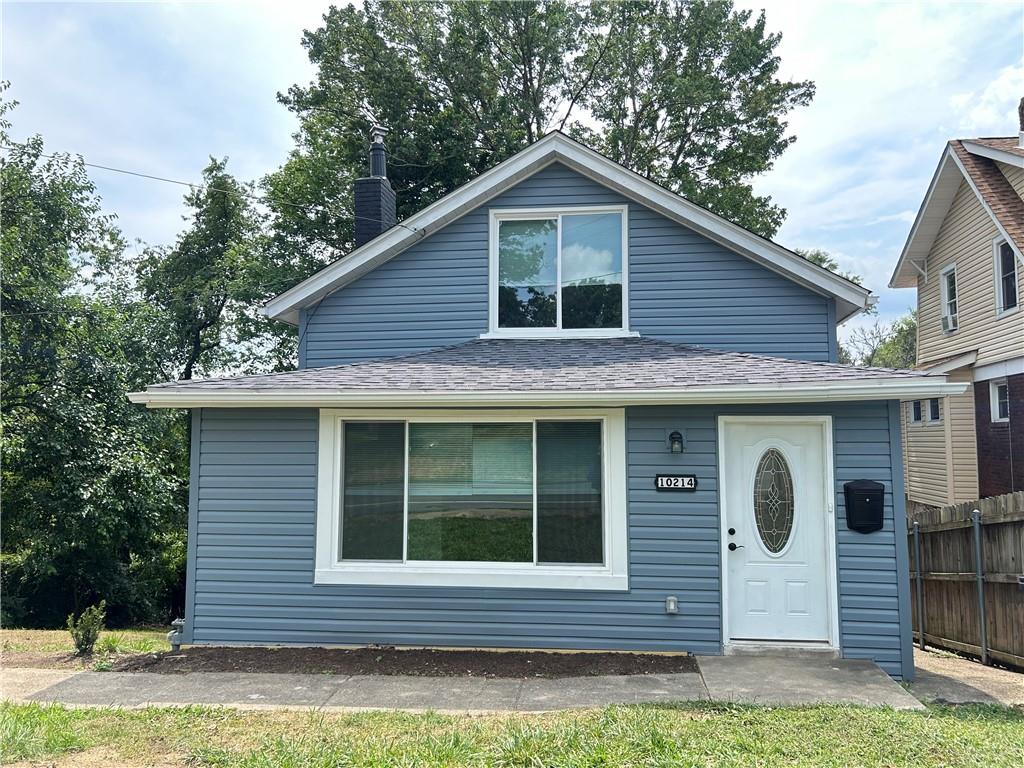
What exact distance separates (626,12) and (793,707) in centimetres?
2170

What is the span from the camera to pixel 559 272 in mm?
8961

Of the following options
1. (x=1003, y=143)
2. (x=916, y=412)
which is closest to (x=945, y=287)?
(x=916, y=412)

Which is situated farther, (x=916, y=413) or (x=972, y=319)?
(x=916, y=413)

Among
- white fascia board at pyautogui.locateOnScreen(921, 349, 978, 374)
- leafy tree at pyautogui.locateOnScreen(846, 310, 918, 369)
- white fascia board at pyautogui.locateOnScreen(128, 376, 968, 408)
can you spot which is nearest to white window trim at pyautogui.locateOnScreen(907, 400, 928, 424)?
white fascia board at pyautogui.locateOnScreen(921, 349, 978, 374)

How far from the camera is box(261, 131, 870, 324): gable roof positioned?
8406 mm

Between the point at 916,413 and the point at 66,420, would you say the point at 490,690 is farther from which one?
the point at 916,413

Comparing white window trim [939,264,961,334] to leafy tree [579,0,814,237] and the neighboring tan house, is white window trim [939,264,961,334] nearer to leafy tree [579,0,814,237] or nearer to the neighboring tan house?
the neighboring tan house

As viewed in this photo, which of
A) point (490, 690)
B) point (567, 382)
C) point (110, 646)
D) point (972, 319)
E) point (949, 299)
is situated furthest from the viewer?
point (949, 299)

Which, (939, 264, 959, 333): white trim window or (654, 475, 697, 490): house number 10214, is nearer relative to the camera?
(654, 475, 697, 490): house number 10214

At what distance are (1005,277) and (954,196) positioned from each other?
2.66 metres

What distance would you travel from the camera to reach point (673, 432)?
724cm

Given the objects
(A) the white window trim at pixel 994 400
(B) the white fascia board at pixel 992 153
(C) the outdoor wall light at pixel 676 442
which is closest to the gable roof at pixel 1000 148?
(B) the white fascia board at pixel 992 153

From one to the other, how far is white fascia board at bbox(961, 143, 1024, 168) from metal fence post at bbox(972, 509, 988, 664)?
874 cm

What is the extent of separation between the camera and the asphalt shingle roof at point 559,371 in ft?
22.9
